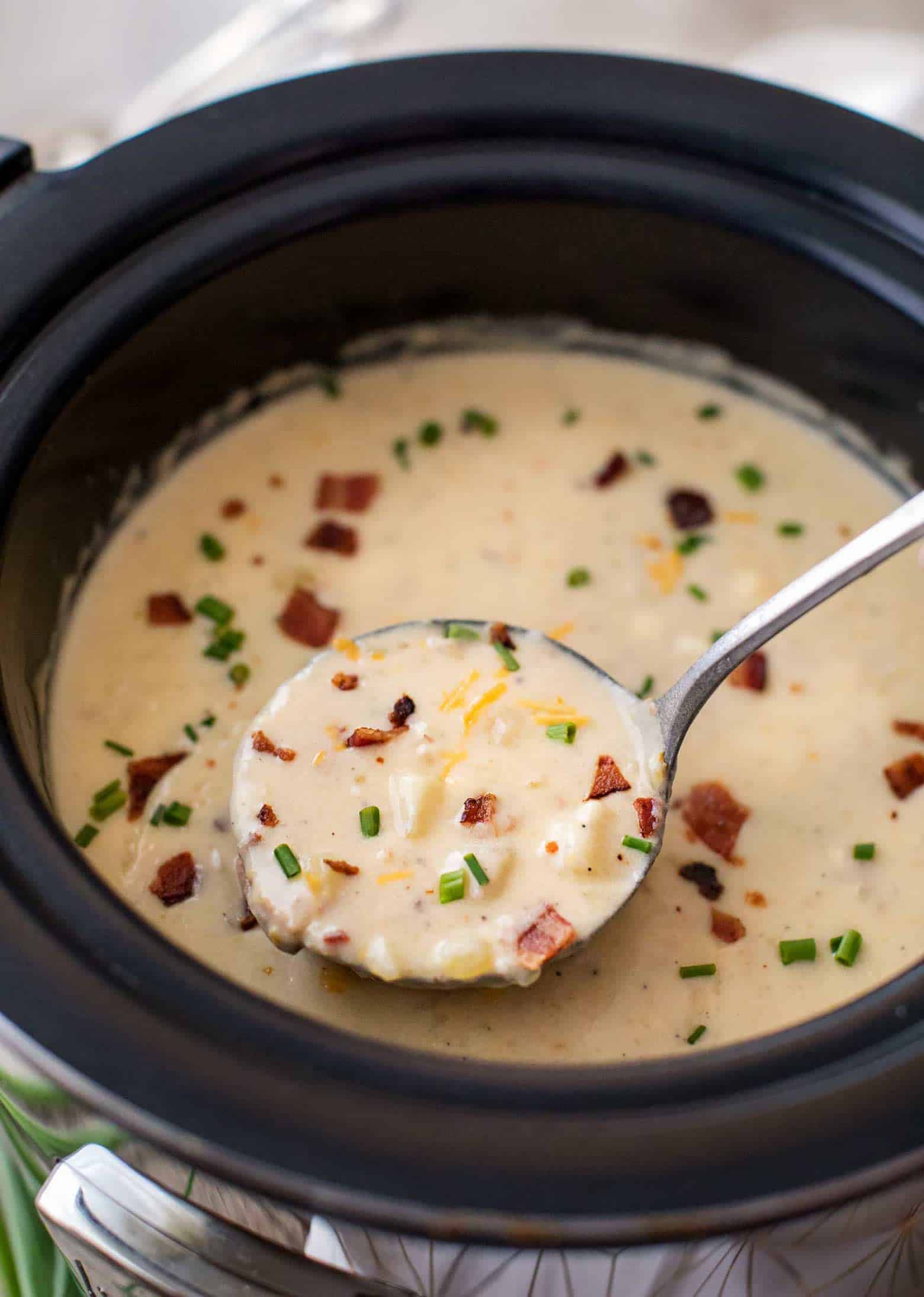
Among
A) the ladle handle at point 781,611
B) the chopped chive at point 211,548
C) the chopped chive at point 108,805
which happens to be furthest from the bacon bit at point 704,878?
the chopped chive at point 211,548

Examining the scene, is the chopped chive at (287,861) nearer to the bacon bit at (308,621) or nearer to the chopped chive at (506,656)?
the chopped chive at (506,656)

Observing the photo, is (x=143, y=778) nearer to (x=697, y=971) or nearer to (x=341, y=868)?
(x=341, y=868)

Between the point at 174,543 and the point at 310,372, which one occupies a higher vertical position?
the point at 310,372

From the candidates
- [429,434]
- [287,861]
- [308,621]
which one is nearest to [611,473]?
[429,434]

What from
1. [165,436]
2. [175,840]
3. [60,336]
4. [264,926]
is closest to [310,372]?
[165,436]

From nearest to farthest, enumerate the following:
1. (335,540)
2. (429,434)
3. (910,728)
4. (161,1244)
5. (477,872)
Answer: (161,1244) < (477,872) < (910,728) < (335,540) < (429,434)

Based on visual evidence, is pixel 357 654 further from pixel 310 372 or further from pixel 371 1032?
pixel 310 372

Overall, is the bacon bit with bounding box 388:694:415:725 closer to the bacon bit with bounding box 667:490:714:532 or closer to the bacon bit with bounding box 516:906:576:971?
the bacon bit with bounding box 516:906:576:971

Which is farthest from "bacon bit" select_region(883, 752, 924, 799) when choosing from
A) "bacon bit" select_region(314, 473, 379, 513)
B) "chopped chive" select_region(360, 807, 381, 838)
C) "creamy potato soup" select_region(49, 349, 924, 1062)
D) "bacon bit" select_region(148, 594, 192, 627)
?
"bacon bit" select_region(148, 594, 192, 627)
